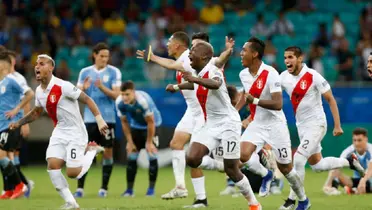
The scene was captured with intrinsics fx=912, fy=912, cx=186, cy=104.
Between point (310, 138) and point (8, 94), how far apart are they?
5422 mm

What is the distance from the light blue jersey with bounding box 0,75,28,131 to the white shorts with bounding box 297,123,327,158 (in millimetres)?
4912

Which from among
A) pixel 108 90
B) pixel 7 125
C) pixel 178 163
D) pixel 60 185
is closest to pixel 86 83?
pixel 108 90

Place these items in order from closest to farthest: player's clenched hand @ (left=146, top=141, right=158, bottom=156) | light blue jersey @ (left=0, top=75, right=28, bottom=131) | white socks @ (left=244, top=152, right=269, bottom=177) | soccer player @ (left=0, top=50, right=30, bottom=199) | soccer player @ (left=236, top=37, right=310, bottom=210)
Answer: soccer player @ (left=236, top=37, right=310, bottom=210) → white socks @ (left=244, top=152, right=269, bottom=177) → soccer player @ (left=0, top=50, right=30, bottom=199) → light blue jersey @ (left=0, top=75, right=28, bottom=131) → player's clenched hand @ (left=146, top=141, right=158, bottom=156)

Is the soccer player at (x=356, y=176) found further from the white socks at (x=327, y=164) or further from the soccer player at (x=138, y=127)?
the soccer player at (x=138, y=127)

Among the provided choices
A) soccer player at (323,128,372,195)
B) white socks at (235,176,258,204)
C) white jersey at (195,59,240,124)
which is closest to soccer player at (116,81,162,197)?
soccer player at (323,128,372,195)

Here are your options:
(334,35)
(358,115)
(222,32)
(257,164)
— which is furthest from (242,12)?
(257,164)

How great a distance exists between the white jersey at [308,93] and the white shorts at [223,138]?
1834 millimetres

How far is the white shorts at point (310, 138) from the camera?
1320 centimetres

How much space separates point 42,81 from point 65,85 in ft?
1.11

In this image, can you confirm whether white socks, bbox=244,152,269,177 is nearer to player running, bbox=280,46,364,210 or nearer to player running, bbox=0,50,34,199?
player running, bbox=280,46,364,210

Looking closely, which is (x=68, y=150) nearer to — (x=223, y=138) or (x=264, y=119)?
(x=223, y=138)

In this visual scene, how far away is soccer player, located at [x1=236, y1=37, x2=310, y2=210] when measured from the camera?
40.5 feet

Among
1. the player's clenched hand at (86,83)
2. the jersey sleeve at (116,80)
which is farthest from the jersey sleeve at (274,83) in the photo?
the jersey sleeve at (116,80)

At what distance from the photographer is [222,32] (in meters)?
26.3
